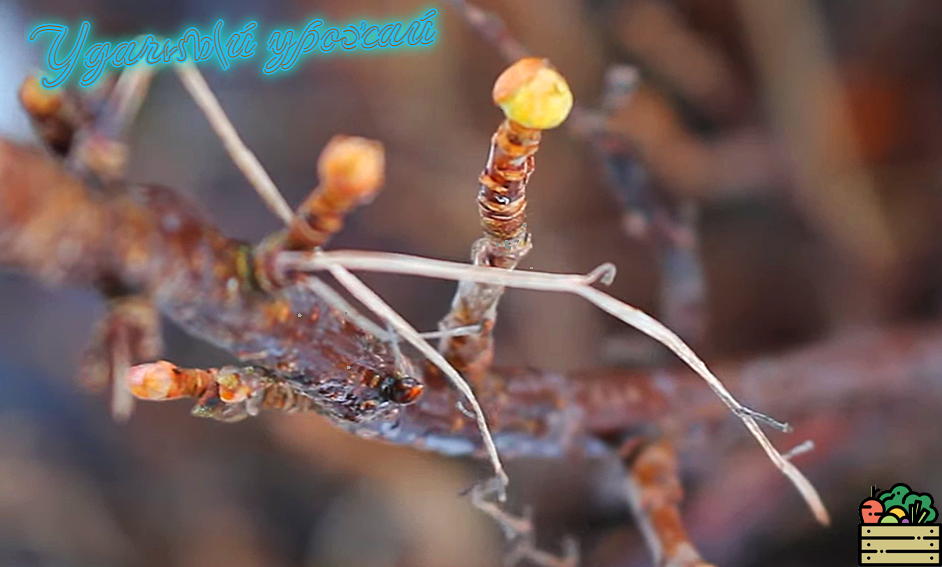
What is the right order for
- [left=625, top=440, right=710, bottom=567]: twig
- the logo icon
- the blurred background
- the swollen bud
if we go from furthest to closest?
the blurred background < the logo icon < [left=625, top=440, right=710, bottom=567]: twig < the swollen bud

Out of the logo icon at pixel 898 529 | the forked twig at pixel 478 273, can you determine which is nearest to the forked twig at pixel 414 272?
the forked twig at pixel 478 273

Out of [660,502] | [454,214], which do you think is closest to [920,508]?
[660,502]

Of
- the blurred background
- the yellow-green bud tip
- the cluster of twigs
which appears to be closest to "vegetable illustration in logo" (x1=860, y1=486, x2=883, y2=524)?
the blurred background

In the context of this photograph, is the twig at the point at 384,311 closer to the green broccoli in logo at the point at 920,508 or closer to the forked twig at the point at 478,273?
the forked twig at the point at 478,273

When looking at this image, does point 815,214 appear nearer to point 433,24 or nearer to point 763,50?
point 763,50

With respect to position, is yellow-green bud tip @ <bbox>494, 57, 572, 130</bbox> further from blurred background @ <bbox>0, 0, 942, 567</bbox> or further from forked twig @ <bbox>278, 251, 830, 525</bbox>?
blurred background @ <bbox>0, 0, 942, 567</bbox>

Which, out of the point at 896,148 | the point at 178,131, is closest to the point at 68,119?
the point at 178,131
